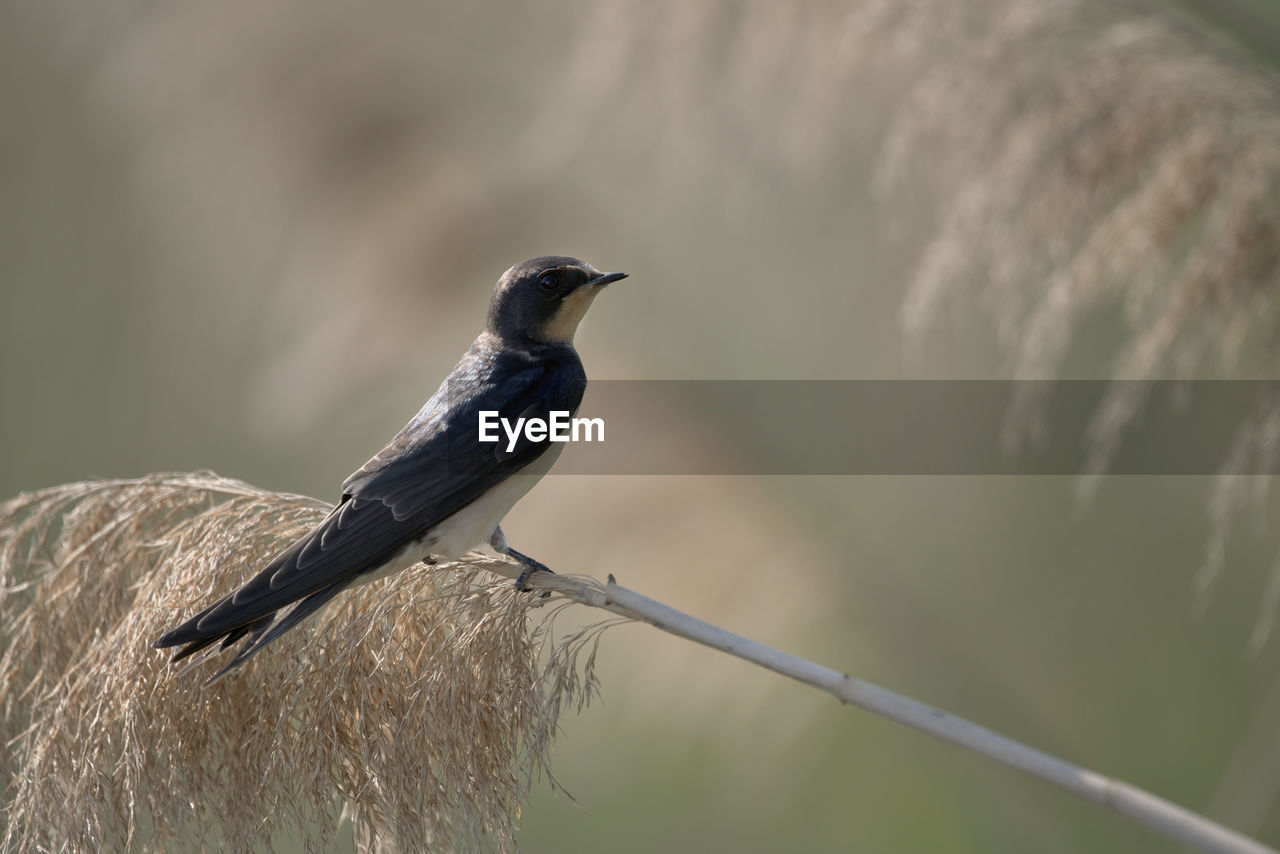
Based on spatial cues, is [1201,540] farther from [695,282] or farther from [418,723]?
[418,723]

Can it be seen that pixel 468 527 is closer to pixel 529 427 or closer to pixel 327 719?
pixel 529 427

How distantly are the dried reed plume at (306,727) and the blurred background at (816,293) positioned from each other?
0.97 m

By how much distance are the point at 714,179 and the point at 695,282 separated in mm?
1247

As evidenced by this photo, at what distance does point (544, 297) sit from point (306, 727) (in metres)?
1.01

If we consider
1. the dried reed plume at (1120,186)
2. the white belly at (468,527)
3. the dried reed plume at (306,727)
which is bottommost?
the dried reed plume at (306,727)

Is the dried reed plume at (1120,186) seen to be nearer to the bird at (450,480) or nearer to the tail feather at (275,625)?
the bird at (450,480)

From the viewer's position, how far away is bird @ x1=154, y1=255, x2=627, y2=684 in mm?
1576

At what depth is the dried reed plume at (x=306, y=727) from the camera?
1505 mm

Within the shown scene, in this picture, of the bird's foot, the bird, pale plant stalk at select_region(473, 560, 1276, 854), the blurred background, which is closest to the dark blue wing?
the bird

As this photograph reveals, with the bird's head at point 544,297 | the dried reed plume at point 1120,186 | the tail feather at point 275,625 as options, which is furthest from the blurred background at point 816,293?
the tail feather at point 275,625

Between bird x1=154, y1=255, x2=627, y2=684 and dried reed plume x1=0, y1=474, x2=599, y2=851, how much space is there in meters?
0.07

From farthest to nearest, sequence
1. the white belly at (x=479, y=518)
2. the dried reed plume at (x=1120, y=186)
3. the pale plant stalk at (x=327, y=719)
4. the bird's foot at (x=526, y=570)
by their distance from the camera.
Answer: the white belly at (x=479, y=518), the dried reed plume at (x=1120, y=186), the bird's foot at (x=526, y=570), the pale plant stalk at (x=327, y=719)

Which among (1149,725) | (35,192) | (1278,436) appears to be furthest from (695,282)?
(35,192)

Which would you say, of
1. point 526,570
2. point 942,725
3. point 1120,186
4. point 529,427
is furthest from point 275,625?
point 1120,186
